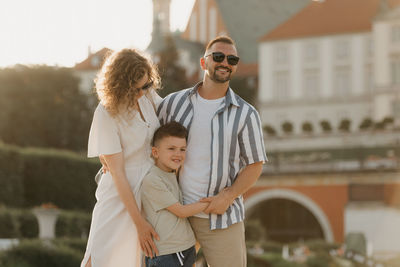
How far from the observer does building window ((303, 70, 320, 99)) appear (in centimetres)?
4922

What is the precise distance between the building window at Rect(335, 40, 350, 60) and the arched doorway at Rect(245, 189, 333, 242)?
17659 millimetres

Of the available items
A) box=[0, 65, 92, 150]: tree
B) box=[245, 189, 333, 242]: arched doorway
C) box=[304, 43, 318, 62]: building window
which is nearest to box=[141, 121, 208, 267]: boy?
box=[245, 189, 333, 242]: arched doorway

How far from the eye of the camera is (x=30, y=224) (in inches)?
699

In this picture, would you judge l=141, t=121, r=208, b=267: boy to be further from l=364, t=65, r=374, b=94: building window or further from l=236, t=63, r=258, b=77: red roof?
l=236, t=63, r=258, b=77: red roof

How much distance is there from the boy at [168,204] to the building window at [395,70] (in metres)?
42.2

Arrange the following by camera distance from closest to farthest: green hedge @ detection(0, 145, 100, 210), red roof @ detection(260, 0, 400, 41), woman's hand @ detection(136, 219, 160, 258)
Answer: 1. woman's hand @ detection(136, 219, 160, 258)
2. green hedge @ detection(0, 145, 100, 210)
3. red roof @ detection(260, 0, 400, 41)

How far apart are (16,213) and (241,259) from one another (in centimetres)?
1427

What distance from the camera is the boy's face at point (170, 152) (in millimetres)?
3871

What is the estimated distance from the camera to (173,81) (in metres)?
45.7

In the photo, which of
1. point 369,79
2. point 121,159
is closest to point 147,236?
point 121,159

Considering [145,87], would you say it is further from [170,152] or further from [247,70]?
[247,70]

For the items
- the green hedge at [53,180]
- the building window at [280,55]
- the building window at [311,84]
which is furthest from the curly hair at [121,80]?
the building window at [280,55]

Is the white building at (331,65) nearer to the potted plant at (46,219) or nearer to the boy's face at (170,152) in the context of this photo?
the potted plant at (46,219)

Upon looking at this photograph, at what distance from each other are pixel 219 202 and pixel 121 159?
1.89 feet
